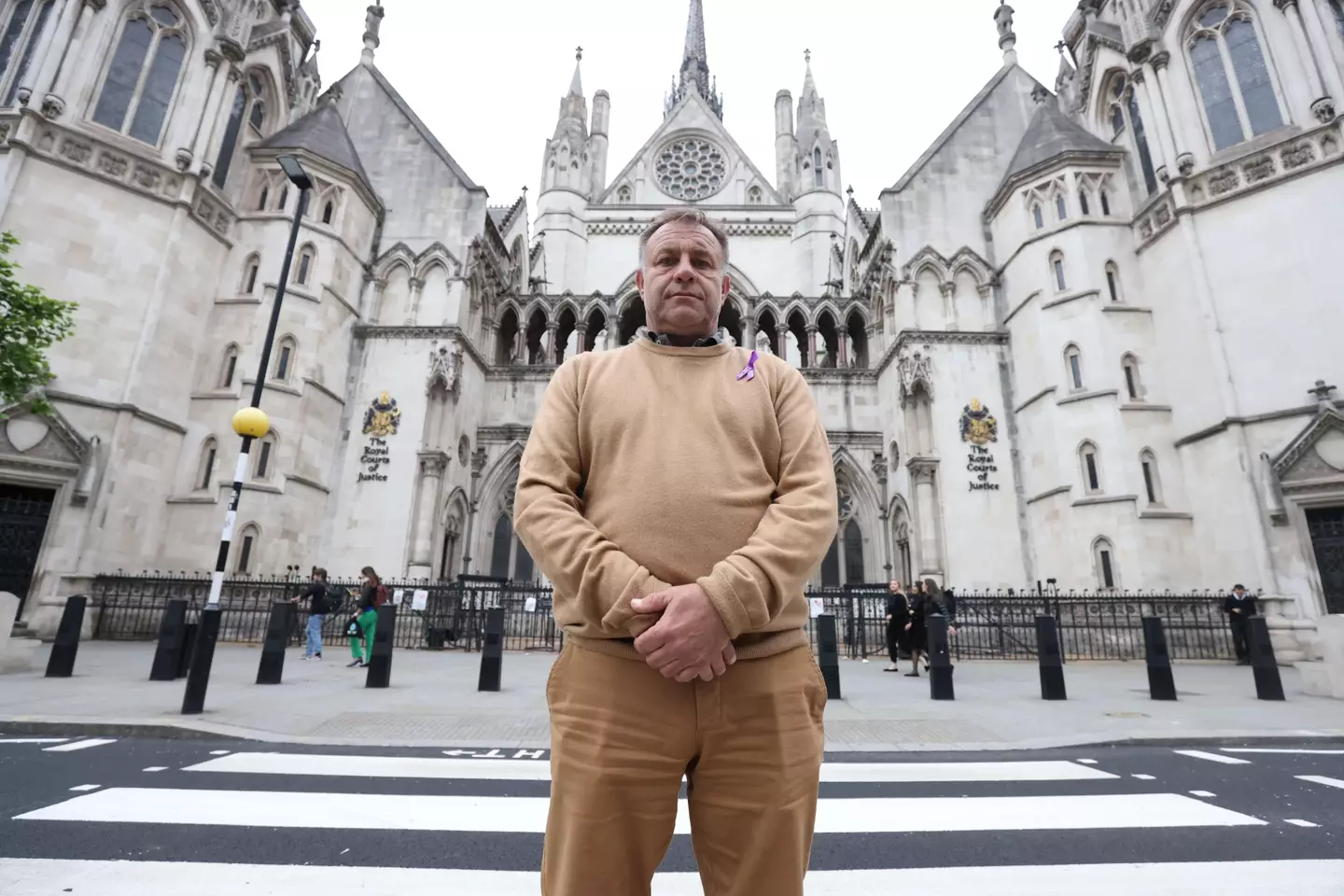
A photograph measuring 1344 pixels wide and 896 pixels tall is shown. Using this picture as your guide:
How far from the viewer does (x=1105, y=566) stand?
15.6 metres

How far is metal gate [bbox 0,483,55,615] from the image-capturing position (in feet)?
44.8

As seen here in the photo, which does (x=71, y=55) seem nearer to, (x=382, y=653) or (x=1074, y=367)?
(x=382, y=653)

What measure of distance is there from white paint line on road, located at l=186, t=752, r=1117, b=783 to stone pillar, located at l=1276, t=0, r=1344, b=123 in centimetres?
1813

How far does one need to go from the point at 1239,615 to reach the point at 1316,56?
42.6ft

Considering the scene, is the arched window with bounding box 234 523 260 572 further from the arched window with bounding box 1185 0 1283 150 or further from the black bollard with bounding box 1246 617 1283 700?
the arched window with bounding box 1185 0 1283 150

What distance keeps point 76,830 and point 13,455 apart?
1520 cm

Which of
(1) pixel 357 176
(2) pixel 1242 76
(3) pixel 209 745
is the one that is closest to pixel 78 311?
(1) pixel 357 176

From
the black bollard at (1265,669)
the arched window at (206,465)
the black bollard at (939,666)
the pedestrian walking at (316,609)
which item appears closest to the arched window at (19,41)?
the arched window at (206,465)

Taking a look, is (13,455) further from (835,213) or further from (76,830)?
(835,213)

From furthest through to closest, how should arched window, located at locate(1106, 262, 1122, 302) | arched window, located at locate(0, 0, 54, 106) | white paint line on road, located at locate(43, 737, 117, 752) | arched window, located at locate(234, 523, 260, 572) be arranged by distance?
arched window, located at locate(1106, 262, 1122, 302)
arched window, located at locate(234, 523, 260, 572)
arched window, located at locate(0, 0, 54, 106)
white paint line on road, located at locate(43, 737, 117, 752)

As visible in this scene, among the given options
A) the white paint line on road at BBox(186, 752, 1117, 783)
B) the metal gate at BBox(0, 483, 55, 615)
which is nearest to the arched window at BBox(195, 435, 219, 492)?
the metal gate at BBox(0, 483, 55, 615)

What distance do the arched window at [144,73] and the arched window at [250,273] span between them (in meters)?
3.36

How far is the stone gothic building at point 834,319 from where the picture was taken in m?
14.3

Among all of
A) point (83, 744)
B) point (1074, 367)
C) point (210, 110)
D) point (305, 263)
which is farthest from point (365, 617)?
point (1074, 367)
